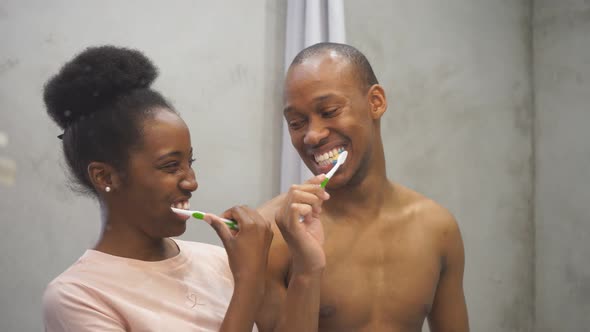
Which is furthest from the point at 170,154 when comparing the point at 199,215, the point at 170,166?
the point at 199,215

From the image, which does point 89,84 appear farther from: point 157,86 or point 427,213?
point 427,213

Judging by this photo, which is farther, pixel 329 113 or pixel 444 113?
pixel 444 113

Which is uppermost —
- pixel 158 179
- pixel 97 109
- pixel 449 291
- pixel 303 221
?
pixel 97 109

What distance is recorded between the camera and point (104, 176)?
1.02 metres

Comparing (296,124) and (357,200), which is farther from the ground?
(296,124)

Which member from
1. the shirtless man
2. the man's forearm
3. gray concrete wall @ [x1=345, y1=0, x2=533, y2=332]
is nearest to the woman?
the man's forearm

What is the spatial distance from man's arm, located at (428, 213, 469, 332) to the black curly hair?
2.30 ft

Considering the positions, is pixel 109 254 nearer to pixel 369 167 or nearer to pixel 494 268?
pixel 369 167

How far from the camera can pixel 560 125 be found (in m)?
2.20

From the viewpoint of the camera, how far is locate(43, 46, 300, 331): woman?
0.98m

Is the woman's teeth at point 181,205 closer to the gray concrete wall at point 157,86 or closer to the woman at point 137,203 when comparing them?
the woman at point 137,203

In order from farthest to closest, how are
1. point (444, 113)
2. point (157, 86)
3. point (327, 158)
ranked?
1. point (444, 113)
2. point (157, 86)
3. point (327, 158)

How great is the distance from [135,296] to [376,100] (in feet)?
2.12

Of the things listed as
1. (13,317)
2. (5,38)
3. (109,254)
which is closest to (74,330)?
(109,254)
